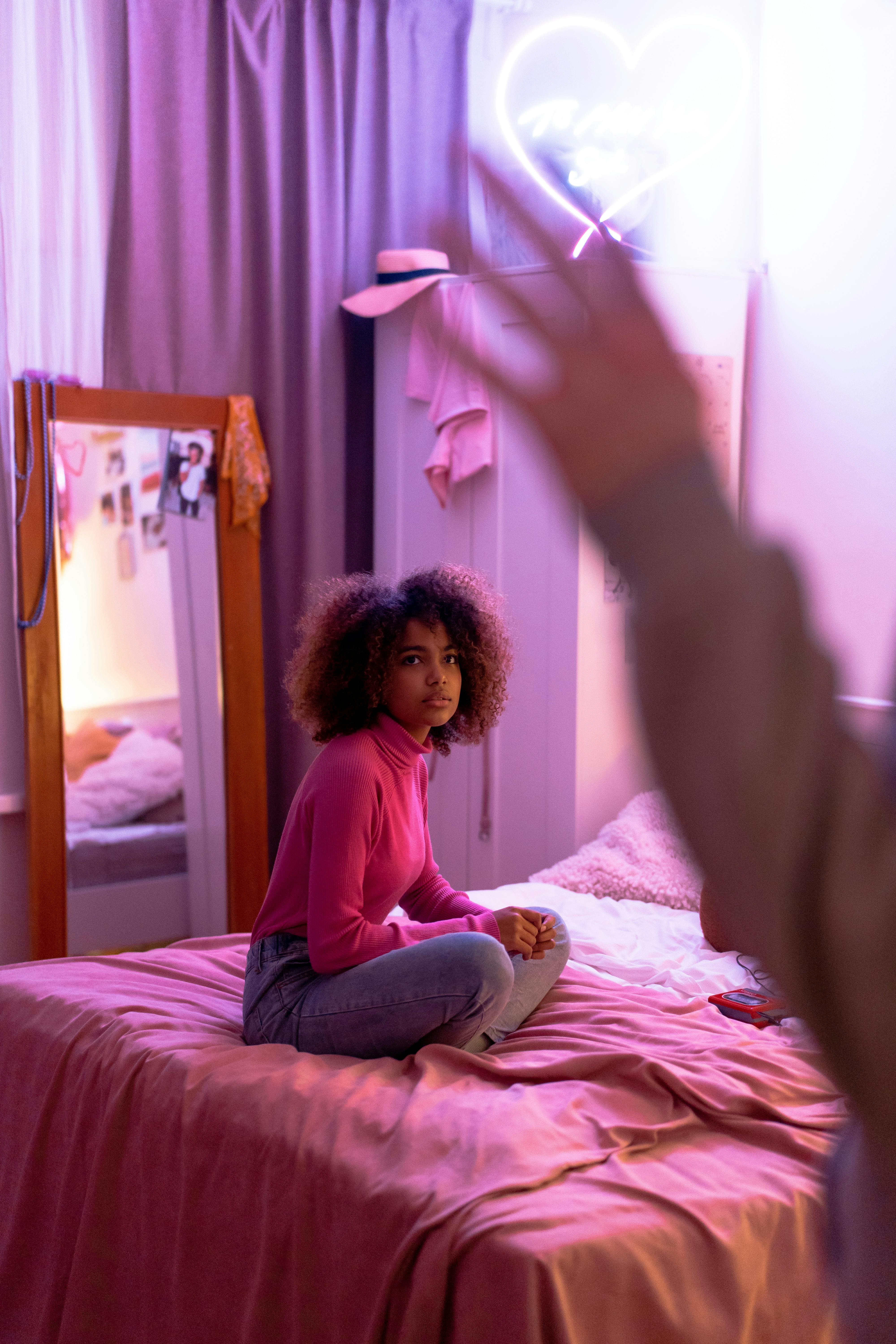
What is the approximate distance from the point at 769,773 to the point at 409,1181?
104cm

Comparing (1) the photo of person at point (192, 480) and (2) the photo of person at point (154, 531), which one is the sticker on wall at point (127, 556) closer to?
(2) the photo of person at point (154, 531)

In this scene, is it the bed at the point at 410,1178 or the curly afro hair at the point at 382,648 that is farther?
the curly afro hair at the point at 382,648

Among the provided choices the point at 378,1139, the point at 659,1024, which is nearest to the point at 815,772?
the point at 378,1139

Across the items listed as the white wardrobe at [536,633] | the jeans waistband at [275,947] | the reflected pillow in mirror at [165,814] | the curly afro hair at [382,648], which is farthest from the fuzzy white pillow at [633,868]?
the jeans waistband at [275,947]

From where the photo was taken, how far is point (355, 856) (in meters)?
1.63

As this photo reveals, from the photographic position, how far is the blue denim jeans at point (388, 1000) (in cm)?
157

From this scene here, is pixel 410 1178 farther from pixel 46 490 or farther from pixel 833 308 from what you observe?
pixel 833 308

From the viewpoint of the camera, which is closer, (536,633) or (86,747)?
(86,747)

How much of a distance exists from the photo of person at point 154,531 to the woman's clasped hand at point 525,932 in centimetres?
181

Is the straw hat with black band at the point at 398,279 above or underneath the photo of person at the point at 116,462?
above

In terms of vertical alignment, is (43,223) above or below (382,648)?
above

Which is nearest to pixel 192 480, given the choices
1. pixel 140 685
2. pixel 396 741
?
pixel 140 685

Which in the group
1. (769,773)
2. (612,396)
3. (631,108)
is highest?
(631,108)

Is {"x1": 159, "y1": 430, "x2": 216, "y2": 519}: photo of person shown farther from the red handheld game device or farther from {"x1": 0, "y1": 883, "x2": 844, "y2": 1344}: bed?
the red handheld game device
